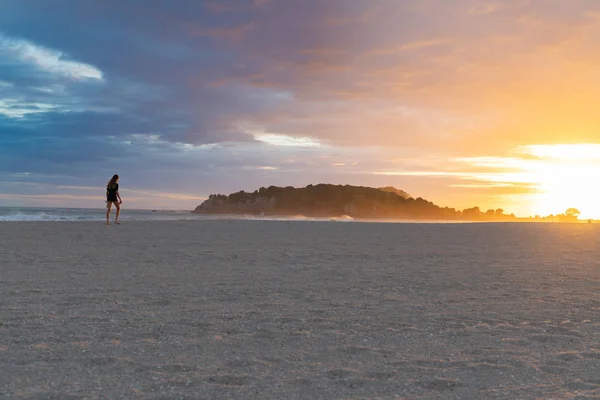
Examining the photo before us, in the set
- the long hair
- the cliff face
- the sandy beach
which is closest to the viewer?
the sandy beach

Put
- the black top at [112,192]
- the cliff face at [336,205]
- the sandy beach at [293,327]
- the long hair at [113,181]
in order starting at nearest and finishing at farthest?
the sandy beach at [293,327], the long hair at [113,181], the black top at [112,192], the cliff face at [336,205]

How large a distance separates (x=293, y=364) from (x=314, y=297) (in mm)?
3574

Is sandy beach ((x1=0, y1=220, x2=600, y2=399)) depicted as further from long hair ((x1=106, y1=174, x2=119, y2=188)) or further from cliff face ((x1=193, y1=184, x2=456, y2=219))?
cliff face ((x1=193, y1=184, x2=456, y2=219))

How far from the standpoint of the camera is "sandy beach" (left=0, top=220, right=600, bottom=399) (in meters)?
5.00

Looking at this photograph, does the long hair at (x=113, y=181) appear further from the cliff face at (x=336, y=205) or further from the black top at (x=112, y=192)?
the cliff face at (x=336, y=205)

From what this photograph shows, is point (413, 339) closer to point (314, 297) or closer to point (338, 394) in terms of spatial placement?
point (338, 394)

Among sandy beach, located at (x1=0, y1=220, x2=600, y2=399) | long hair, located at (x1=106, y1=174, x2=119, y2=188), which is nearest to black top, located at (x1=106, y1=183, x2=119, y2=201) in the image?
long hair, located at (x1=106, y1=174, x2=119, y2=188)

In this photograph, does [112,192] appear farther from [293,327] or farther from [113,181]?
[293,327]

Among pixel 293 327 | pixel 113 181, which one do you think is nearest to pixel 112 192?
pixel 113 181

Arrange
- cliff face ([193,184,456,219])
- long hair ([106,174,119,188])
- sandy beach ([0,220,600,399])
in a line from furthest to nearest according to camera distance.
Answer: cliff face ([193,184,456,219])
long hair ([106,174,119,188])
sandy beach ([0,220,600,399])

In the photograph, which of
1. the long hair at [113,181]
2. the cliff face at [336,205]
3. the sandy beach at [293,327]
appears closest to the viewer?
the sandy beach at [293,327]

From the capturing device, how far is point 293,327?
703 centimetres

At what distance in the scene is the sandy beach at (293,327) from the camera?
16.4 ft

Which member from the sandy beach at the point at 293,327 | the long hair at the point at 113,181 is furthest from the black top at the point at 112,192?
the sandy beach at the point at 293,327
